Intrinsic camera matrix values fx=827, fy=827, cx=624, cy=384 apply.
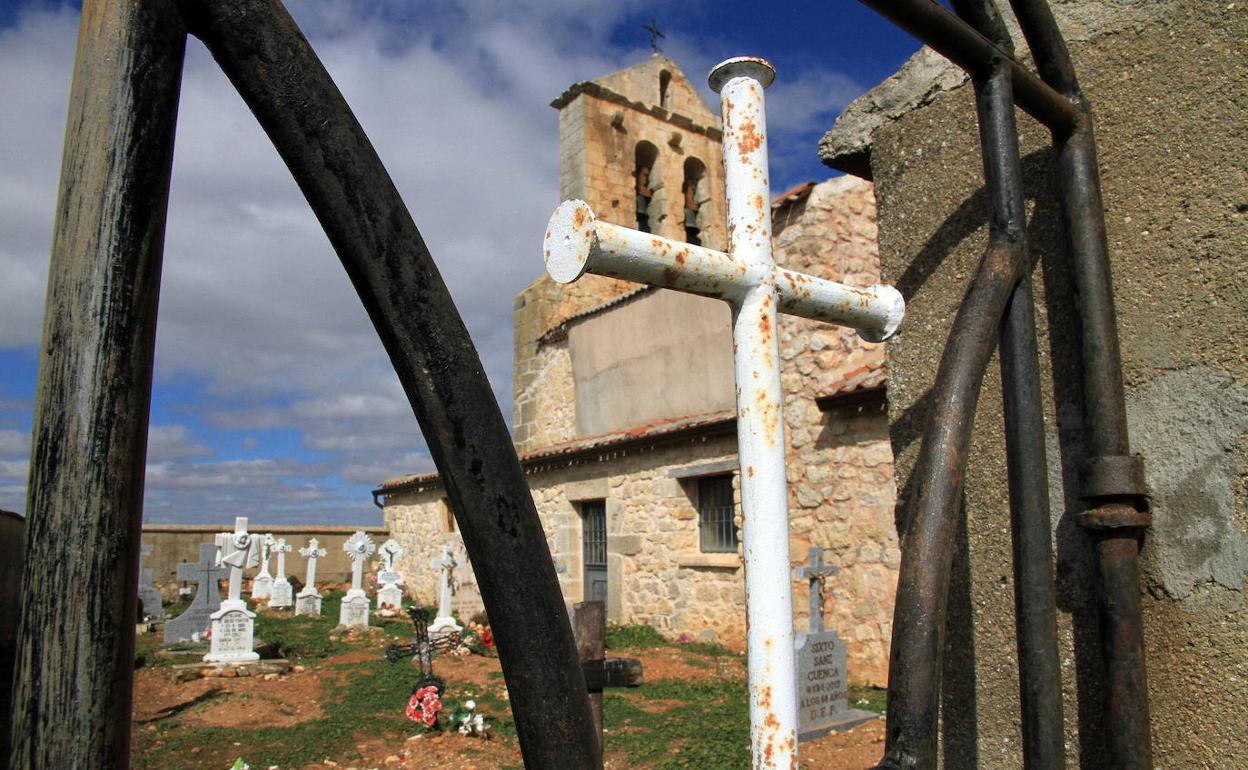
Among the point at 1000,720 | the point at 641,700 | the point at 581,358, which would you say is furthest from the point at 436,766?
the point at 581,358

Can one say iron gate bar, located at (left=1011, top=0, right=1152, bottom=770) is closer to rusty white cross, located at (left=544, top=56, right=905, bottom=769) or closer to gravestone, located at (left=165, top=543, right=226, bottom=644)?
rusty white cross, located at (left=544, top=56, right=905, bottom=769)

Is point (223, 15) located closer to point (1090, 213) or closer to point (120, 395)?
point (120, 395)

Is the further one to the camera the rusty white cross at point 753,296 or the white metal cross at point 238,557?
the white metal cross at point 238,557

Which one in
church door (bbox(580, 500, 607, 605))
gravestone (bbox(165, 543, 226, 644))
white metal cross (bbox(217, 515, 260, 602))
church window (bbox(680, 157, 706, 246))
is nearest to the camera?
gravestone (bbox(165, 543, 226, 644))

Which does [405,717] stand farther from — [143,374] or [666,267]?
[143,374]

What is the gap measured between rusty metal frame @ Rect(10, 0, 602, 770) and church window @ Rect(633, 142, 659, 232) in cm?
1508

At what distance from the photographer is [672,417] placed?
11.8m

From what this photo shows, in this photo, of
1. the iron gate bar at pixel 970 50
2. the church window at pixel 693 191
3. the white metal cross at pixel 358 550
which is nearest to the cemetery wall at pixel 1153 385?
the iron gate bar at pixel 970 50

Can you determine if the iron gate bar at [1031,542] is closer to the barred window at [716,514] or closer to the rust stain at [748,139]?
the rust stain at [748,139]

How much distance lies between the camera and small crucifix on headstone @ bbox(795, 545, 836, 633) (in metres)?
7.16

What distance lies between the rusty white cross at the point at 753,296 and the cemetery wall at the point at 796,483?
6472 mm

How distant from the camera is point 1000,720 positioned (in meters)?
1.50

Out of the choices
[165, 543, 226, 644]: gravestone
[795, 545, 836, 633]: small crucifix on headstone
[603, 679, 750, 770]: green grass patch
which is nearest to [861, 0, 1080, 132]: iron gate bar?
[603, 679, 750, 770]: green grass patch

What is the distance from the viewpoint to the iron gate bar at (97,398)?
1.73 feet
